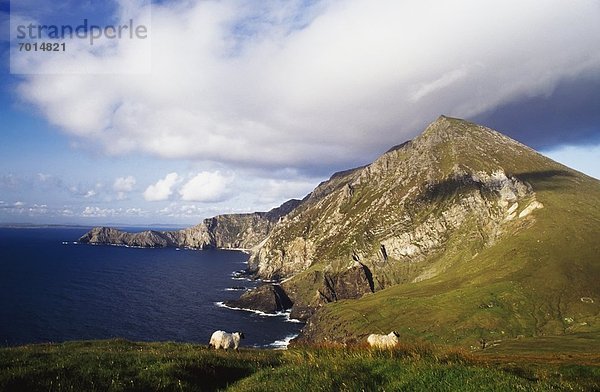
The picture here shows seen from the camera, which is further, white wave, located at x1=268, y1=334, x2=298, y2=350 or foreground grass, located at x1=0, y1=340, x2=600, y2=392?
white wave, located at x1=268, y1=334, x2=298, y2=350

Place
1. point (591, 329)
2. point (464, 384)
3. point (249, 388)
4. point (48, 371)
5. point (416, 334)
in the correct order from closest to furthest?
point (464, 384), point (249, 388), point (48, 371), point (591, 329), point (416, 334)

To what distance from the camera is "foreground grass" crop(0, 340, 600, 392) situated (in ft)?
41.8

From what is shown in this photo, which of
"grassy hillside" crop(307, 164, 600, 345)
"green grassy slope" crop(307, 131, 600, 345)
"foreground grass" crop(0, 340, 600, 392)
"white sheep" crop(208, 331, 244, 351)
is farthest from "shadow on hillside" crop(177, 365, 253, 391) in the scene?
"green grassy slope" crop(307, 131, 600, 345)

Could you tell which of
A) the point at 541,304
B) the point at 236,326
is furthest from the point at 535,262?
the point at 236,326

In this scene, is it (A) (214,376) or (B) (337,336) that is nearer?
(A) (214,376)

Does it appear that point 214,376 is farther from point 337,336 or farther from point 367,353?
point 337,336

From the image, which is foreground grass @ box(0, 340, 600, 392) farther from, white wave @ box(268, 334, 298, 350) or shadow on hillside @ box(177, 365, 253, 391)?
white wave @ box(268, 334, 298, 350)

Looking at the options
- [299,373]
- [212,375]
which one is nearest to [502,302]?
[212,375]

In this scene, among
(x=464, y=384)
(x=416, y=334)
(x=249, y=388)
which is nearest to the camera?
(x=464, y=384)

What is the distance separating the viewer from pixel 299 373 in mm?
14812

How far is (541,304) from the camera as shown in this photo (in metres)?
149

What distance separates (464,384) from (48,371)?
52.3 ft

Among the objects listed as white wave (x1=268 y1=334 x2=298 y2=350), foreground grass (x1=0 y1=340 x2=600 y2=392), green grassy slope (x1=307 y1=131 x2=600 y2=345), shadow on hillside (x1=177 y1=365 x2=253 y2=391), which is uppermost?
foreground grass (x1=0 y1=340 x2=600 y2=392)

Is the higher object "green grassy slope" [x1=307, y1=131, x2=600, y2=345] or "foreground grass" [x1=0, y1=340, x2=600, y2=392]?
"foreground grass" [x1=0, y1=340, x2=600, y2=392]
